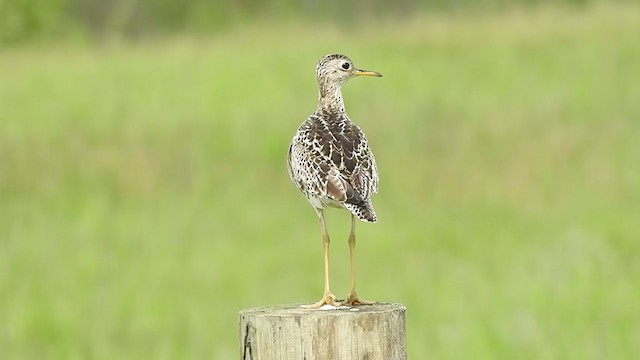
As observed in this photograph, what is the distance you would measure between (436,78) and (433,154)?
5280 millimetres

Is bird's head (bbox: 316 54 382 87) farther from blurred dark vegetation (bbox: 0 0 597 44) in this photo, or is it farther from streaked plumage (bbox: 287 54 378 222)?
blurred dark vegetation (bbox: 0 0 597 44)

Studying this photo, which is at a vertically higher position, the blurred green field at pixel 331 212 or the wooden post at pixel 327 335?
the blurred green field at pixel 331 212

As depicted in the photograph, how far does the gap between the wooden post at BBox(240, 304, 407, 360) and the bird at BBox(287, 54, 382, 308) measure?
0.44 meters

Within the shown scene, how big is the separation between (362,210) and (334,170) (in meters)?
0.29

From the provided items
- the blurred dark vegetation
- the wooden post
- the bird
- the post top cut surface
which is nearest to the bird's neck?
the bird

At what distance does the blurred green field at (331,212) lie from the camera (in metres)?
12.6

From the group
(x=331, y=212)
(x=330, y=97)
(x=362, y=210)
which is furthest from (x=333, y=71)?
(x=331, y=212)

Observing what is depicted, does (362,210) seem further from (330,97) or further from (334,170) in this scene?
(330,97)

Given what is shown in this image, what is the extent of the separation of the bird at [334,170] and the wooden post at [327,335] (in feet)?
1.45

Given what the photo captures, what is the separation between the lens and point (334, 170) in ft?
16.8

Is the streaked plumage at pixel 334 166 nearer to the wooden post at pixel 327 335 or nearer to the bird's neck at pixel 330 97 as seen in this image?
the bird's neck at pixel 330 97

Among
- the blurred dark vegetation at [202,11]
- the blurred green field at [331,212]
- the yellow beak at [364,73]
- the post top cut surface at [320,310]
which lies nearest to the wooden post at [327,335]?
the post top cut surface at [320,310]

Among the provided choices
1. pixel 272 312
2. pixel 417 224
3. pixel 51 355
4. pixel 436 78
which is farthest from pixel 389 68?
pixel 272 312

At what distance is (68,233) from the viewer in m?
16.8
